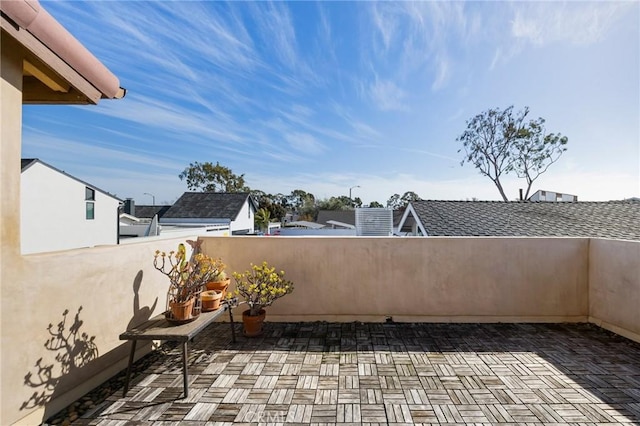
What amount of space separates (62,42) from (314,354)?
3.25 metres

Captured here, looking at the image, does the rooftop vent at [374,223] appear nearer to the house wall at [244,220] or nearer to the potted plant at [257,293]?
the potted plant at [257,293]

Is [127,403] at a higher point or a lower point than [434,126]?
lower

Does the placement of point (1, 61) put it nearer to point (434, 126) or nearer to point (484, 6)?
point (484, 6)

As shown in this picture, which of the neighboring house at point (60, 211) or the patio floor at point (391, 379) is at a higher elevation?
the neighboring house at point (60, 211)

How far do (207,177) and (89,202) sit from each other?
19357 mm

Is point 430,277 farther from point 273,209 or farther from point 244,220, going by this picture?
point 273,209

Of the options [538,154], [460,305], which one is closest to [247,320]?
[460,305]

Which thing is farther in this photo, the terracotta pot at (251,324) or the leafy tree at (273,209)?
the leafy tree at (273,209)

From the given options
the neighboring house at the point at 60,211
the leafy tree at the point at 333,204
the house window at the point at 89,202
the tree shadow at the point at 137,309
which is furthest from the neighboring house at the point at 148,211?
the tree shadow at the point at 137,309

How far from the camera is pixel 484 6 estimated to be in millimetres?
5523

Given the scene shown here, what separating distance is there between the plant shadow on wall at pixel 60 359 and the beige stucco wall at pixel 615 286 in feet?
18.3

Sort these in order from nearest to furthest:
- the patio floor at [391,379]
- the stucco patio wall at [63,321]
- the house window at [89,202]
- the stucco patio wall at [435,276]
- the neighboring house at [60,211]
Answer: the stucco patio wall at [63,321]
the patio floor at [391,379]
the stucco patio wall at [435,276]
the neighboring house at [60,211]
the house window at [89,202]

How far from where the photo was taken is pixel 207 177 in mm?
31578

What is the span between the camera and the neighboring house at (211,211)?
69.5 ft
